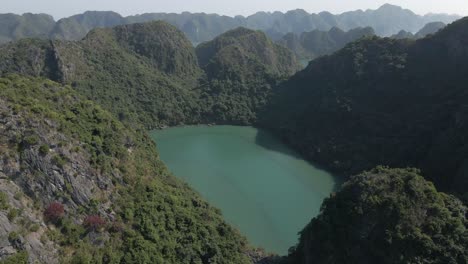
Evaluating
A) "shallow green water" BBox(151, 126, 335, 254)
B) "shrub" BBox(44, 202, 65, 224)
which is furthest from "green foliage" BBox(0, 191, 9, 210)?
"shallow green water" BBox(151, 126, 335, 254)

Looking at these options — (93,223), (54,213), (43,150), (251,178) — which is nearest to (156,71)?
(251,178)

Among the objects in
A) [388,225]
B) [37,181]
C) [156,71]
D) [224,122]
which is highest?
[37,181]

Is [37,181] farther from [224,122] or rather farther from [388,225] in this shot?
[224,122]

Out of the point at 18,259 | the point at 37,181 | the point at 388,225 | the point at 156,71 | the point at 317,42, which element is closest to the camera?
the point at 18,259

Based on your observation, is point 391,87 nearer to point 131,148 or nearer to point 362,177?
point 362,177

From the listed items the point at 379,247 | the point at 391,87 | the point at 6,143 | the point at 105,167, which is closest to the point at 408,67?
the point at 391,87

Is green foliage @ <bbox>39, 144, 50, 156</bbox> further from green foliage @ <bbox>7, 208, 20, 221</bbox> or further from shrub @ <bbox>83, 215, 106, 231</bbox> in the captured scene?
shrub @ <bbox>83, 215, 106, 231</bbox>

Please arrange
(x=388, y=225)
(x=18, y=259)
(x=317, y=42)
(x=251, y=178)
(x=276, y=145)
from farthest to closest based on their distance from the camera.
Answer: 1. (x=317, y=42)
2. (x=276, y=145)
3. (x=251, y=178)
4. (x=388, y=225)
5. (x=18, y=259)
